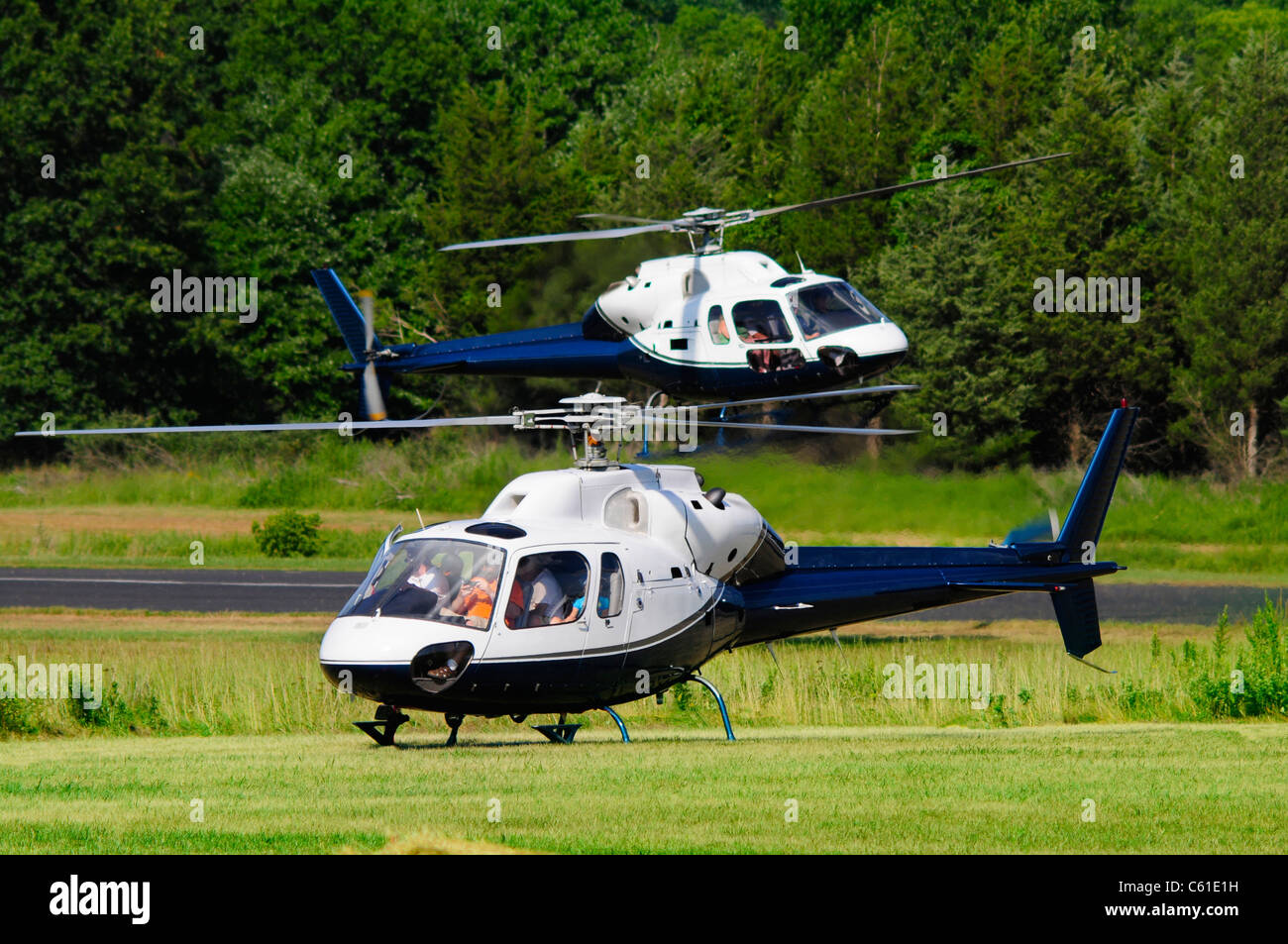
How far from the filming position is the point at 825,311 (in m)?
23.8

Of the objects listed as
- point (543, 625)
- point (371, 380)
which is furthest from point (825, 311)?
point (543, 625)

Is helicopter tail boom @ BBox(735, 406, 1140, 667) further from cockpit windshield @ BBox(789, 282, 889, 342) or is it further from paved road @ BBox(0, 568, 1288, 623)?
paved road @ BBox(0, 568, 1288, 623)

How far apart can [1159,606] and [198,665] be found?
63.0 feet

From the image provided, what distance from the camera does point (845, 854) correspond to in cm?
1119

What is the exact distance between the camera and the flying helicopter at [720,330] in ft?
77.5

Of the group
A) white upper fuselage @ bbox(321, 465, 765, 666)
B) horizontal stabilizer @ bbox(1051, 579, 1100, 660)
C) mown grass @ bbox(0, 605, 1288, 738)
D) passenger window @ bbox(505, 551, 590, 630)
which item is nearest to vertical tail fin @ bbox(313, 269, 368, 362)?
mown grass @ bbox(0, 605, 1288, 738)

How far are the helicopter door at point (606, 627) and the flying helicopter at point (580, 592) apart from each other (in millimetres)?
14

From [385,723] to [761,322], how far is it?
32.6ft

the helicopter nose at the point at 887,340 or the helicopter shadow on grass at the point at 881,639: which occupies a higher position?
the helicopter nose at the point at 887,340

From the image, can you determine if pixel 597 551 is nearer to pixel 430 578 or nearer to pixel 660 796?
pixel 430 578

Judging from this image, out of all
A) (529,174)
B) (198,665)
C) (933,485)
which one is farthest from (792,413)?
(529,174)

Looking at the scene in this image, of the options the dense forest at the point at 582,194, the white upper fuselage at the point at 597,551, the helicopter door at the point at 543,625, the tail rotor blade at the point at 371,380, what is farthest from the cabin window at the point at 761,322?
the dense forest at the point at 582,194

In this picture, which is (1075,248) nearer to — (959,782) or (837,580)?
(837,580)

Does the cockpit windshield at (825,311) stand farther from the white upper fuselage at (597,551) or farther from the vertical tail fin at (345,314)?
the vertical tail fin at (345,314)
